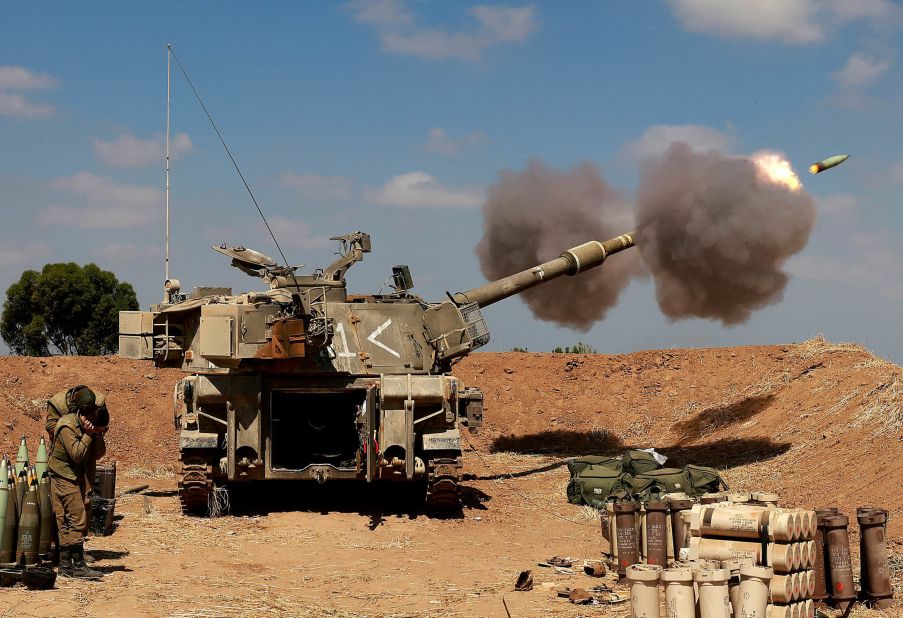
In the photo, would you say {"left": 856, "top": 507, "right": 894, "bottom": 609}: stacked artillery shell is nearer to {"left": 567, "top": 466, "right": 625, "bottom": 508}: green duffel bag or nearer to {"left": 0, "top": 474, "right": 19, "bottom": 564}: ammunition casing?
{"left": 567, "top": 466, "right": 625, "bottom": 508}: green duffel bag

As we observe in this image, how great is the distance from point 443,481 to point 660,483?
377 centimetres

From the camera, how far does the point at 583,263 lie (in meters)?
19.9

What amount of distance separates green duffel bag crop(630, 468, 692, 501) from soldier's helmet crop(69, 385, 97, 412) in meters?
8.52

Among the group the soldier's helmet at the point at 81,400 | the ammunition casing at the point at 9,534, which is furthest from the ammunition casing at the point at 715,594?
the ammunition casing at the point at 9,534

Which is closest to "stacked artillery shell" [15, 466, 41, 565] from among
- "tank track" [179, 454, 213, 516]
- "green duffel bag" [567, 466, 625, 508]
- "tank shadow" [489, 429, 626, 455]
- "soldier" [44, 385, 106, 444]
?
"soldier" [44, 385, 106, 444]

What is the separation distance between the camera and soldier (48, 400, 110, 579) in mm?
10188

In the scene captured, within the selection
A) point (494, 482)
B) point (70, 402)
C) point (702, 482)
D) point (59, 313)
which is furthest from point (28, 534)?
point (59, 313)

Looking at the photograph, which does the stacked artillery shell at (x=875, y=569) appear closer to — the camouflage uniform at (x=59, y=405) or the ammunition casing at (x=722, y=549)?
the ammunition casing at (x=722, y=549)

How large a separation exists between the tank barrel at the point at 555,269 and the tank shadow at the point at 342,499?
3438mm

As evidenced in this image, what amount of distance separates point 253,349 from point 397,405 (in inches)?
80.5

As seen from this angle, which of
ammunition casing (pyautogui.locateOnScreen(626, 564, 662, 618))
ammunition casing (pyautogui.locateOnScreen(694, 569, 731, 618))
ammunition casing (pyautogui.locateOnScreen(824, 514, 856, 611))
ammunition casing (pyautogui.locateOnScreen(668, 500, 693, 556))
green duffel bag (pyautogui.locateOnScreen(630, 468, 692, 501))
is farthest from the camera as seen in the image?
green duffel bag (pyautogui.locateOnScreen(630, 468, 692, 501))

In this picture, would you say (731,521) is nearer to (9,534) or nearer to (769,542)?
(769,542)

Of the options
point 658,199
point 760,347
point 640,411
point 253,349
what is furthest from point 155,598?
point 760,347

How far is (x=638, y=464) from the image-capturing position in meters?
17.3
